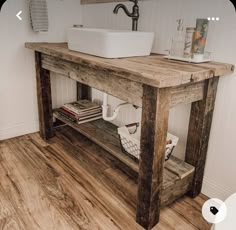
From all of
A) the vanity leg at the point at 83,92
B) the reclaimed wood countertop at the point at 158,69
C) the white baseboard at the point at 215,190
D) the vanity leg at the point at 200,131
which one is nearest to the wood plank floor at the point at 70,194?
the white baseboard at the point at 215,190

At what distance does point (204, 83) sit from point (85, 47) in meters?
0.65

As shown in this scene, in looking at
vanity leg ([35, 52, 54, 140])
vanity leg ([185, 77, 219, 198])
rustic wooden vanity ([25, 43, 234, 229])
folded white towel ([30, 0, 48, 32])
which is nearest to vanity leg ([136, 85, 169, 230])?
rustic wooden vanity ([25, 43, 234, 229])

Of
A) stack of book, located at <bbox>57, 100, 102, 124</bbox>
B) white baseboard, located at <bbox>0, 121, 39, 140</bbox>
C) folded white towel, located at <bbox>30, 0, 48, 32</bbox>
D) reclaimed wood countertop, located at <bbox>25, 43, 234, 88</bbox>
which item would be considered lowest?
white baseboard, located at <bbox>0, 121, 39, 140</bbox>

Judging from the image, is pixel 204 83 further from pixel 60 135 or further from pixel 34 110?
pixel 34 110

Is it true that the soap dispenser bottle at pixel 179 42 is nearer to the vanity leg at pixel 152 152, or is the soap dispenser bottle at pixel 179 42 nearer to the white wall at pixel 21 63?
the vanity leg at pixel 152 152

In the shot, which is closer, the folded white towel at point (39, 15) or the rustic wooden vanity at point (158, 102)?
the rustic wooden vanity at point (158, 102)

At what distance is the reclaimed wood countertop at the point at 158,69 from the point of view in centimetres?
96

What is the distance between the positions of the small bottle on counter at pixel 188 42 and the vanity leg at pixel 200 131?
16 centimetres

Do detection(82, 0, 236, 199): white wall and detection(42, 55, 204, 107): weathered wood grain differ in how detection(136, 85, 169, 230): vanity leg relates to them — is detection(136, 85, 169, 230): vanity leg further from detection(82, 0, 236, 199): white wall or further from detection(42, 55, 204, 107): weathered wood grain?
detection(82, 0, 236, 199): white wall

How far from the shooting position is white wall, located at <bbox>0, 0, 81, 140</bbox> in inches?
74.4

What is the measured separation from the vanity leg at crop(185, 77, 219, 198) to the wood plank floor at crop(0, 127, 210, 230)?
0.16 metres

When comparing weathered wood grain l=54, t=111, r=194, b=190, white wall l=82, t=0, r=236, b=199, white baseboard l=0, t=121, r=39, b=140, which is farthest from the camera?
white baseboard l=0, t=121, r=39, b=140

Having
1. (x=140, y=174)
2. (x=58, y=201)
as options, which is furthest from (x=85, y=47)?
(x=58, y=201)

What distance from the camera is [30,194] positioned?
57.6 inches
